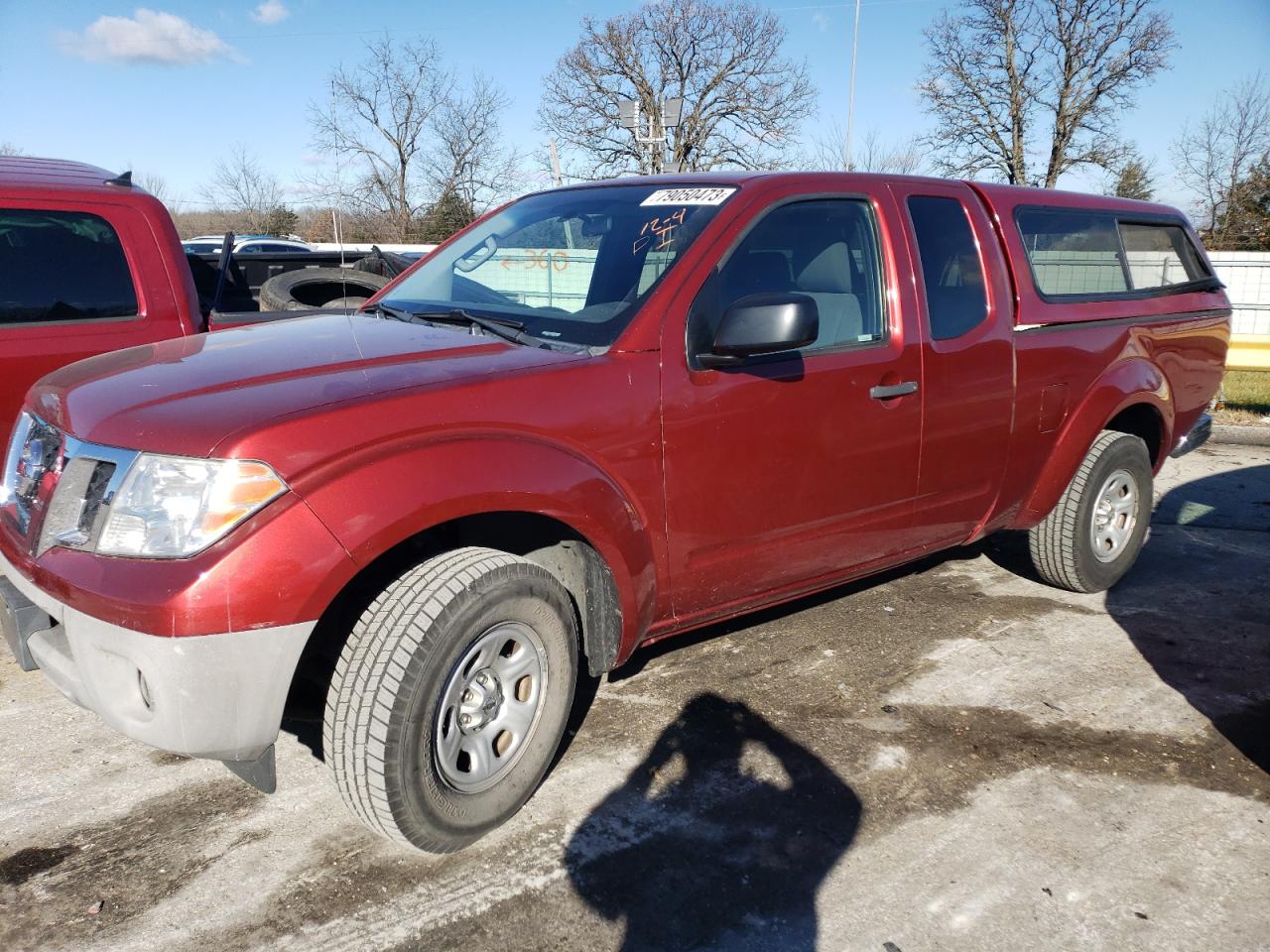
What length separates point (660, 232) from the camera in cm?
322

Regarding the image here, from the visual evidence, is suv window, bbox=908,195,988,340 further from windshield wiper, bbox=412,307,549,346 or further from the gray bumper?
the gray bumper

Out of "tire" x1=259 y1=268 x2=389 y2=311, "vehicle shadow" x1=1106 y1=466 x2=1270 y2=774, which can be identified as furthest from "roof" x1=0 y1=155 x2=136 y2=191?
"vehicle shadow" x1=1106 y1=466 x2=1270 y2=774

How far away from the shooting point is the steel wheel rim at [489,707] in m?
2.55

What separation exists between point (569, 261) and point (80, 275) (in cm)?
246

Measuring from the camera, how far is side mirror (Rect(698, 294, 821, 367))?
284 cm

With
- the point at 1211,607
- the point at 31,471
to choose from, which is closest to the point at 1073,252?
the point at 1211,607

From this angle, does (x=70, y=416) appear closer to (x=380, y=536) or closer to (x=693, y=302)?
(x=380, y=536)

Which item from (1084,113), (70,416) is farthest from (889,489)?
(1084,113)

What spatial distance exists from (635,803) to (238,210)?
3560 cm

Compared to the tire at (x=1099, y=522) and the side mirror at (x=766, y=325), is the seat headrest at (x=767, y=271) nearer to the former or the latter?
the side mirror at (x=766, y=325)

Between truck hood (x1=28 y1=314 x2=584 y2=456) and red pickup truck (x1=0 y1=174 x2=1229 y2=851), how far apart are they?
0.01 m

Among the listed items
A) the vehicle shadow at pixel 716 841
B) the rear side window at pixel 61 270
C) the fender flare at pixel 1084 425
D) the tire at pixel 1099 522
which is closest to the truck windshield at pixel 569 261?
the vehicle shadow at pixel 716 841

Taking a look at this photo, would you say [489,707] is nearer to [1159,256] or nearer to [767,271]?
[767,271]

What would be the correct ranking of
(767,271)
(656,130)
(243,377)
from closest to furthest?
(243,377) < (767,271) < (656,130)
